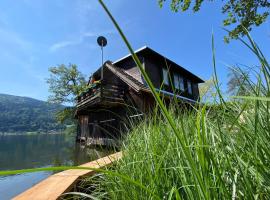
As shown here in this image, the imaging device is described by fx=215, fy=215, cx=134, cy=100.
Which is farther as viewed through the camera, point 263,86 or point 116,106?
point 116,106

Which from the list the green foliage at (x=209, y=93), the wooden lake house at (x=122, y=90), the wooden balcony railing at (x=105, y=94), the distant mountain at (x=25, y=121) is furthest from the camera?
the distant mountain at (x=25, y=121)

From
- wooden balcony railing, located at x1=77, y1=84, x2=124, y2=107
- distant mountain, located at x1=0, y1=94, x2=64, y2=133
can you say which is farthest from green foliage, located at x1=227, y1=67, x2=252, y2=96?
distant mountain, located at x1=0, y1=94, x2=64, y2=133

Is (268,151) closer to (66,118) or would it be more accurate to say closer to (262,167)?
(262,167)

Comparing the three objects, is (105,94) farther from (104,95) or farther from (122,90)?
(122,90)

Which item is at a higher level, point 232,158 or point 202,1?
point 202,1

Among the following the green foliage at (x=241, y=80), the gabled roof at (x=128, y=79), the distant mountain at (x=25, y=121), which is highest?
the distant mountain at (x=25, y=121)

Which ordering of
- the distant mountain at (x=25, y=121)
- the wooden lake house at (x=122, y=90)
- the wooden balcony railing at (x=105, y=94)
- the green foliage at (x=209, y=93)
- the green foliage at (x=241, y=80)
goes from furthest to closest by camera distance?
the distant mountain at (x=25, y=121) < the wooden lake house at (x=122, y=90) < the wooden balcony railing at (x=105, y=94) < the green foliage at (x=209, y=93) < the green foliage at (x=241, y=80)

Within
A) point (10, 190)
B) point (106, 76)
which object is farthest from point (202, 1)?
point (10, 190)

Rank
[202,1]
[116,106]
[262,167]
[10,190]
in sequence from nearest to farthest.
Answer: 1. [262,167]
2. [10,190]
3. [202,1]
4. [116,106]

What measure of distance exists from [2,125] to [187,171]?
154953 mm

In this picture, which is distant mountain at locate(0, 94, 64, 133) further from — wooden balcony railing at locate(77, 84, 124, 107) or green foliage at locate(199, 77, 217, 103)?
green foliage at locate(199, 77, 217, 103)

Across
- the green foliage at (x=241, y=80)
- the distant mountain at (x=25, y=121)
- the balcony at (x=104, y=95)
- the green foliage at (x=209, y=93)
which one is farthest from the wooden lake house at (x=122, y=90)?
the distant mountain at (x=25, y=121)

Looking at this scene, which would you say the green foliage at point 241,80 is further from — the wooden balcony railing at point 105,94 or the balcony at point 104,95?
the wooden balcony railing at point 105,94

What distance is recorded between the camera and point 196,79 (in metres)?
19.6
